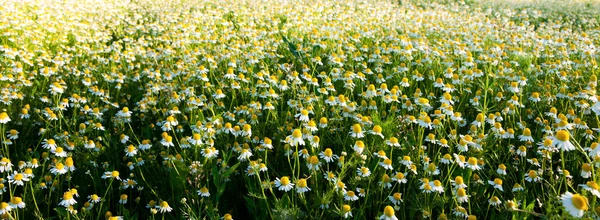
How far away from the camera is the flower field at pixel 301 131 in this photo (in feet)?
7.94

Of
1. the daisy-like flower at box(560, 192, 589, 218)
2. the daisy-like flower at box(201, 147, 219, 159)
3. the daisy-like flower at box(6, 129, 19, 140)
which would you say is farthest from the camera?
the daisy-like flower at box(6, 129, 19, 140)

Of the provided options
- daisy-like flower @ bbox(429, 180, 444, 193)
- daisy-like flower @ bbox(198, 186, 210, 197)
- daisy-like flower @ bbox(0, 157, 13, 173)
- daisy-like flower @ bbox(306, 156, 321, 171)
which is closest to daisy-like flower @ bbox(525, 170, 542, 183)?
daisy-like flower @ bbox(429, 180, 444, 193)

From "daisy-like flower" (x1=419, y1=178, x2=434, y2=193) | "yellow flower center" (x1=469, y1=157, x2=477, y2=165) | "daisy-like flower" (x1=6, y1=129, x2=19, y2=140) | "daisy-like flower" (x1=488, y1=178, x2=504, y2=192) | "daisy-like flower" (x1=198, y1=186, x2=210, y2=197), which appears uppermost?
"yellow flower center" (x1=469, y1=157, x2=477, y2=165)

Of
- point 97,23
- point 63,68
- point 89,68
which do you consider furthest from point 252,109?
point 97,23

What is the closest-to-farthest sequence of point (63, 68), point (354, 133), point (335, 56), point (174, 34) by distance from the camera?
point (354, 133) < point (335, 56) < point (63, 68) < point (174, 34)

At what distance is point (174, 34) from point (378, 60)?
239 centimetres

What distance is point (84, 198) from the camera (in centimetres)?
273

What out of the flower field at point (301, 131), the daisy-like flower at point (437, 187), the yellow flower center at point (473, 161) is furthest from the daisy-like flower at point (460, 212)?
the yellow flower center at point (473, 161)

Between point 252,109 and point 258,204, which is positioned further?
A: point 252,109

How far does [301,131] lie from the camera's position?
9.77 ft

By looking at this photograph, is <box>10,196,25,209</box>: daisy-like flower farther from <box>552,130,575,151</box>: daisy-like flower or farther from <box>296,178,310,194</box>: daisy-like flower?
<box>552,130,575,151</box>: daisy-like flower

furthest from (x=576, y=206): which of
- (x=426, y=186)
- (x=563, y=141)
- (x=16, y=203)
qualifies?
(x=16, y=203)

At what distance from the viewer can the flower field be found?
2.42 m

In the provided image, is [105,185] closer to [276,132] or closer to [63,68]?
[276,132]
